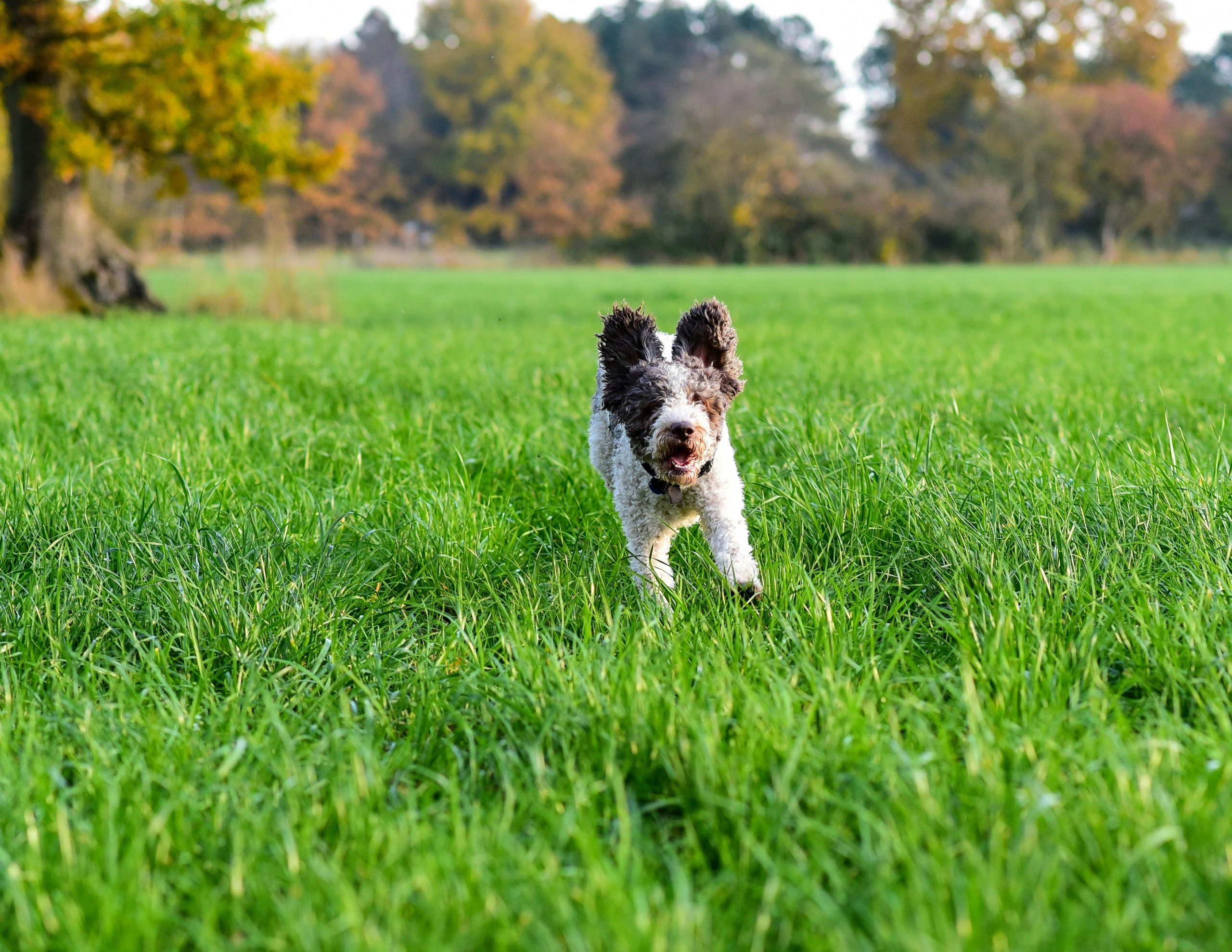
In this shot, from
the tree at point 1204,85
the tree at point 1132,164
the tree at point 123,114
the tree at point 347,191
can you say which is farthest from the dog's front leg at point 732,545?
the tree at point 1204,85

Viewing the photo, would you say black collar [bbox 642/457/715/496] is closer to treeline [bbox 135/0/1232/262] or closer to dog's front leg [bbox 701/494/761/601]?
dog's front leg [bbox 701/494/761/601]

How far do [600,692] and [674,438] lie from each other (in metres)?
1.01

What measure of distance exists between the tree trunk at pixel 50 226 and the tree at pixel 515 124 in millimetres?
44810

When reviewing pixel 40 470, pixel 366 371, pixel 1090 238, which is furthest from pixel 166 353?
pixel 1090 238

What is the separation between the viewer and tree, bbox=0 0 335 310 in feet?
48.8

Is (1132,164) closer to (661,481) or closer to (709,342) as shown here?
(709,342)

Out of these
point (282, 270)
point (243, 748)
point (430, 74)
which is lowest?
point (243, 748)

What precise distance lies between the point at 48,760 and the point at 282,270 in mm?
15910

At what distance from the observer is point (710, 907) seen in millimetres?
1957

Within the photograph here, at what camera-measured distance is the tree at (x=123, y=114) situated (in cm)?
1487

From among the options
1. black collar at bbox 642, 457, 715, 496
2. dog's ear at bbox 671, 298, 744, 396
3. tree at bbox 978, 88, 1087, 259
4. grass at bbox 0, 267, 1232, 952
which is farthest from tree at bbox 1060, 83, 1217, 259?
black collar at bbox 642, 457, 715, 496

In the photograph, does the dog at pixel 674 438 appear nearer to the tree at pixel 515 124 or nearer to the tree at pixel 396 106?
the tree at pixel 515 124

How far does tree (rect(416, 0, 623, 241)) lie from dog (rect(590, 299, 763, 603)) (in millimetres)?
58139

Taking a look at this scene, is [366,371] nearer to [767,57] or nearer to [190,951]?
[190,951]
